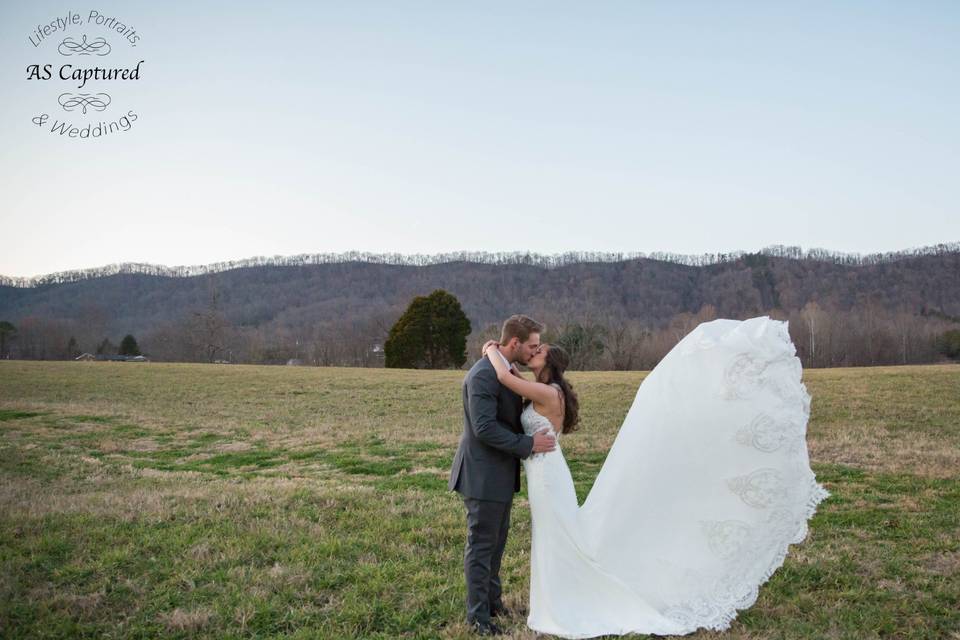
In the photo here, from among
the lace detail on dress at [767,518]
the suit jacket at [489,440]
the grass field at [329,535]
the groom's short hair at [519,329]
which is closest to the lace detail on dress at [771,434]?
the lace detail on dress at [767,518]

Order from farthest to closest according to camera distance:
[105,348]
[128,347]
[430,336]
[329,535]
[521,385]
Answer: [105,348] < [128,347] < [430,336] < [329,535] < [521,385]

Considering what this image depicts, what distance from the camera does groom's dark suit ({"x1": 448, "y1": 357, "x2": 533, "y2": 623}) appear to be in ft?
19.8

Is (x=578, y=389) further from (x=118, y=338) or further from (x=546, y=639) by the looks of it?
(x=118, y=338)

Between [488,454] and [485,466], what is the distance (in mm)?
112

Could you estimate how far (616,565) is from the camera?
6.18 metres

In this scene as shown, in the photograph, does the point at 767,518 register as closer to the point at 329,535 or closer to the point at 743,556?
the point at 743,556

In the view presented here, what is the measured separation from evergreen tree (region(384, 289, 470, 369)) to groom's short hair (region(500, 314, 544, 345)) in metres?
53.5

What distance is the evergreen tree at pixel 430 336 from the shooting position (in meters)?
59.8

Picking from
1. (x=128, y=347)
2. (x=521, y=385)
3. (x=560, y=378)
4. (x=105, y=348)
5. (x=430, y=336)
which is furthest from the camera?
(x=105, y=348)

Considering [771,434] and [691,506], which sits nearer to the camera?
[771,434]

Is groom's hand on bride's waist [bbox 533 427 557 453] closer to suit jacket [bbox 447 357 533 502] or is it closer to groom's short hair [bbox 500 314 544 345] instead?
suit jacket [bbox 447 357 533 502]

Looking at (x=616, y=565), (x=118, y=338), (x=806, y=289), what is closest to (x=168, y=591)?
(x=616, y=565)

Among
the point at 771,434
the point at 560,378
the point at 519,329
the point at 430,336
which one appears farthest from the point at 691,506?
the point at 430,336

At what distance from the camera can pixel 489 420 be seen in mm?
6012
